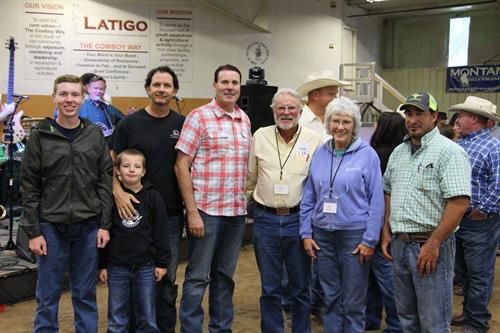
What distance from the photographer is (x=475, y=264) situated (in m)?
3.39

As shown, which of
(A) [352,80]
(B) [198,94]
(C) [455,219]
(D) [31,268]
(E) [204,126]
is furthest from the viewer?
(A) [352,80]

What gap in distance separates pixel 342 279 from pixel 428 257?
1.64ft

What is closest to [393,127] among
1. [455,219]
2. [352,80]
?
[455,219]

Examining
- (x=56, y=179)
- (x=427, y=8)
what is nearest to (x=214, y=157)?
(x=56, y=179)

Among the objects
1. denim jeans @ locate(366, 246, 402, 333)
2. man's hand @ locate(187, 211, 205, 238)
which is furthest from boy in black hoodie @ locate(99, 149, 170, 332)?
denim jeans @ locate(366, 246, 402, 333)

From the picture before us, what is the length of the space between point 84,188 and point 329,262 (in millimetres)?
1309

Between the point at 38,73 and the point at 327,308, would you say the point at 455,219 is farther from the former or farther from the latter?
the point at 38,73

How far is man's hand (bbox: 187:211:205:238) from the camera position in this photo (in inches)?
109

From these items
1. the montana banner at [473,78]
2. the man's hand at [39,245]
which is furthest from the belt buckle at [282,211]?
the montana banner at [473,78]

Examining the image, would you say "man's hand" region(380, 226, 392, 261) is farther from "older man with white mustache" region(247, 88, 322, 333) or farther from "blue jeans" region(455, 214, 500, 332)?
"blue jeans" region(455, 214, 500, 332)

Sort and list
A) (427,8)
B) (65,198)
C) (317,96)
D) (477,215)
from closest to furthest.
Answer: (65,198)
(477,215)
(317,96)
(427,8)

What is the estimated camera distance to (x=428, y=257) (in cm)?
235

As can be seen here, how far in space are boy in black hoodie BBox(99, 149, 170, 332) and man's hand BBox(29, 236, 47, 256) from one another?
0.98 feet

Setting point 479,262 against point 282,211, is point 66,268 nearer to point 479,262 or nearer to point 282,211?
point 282,211
